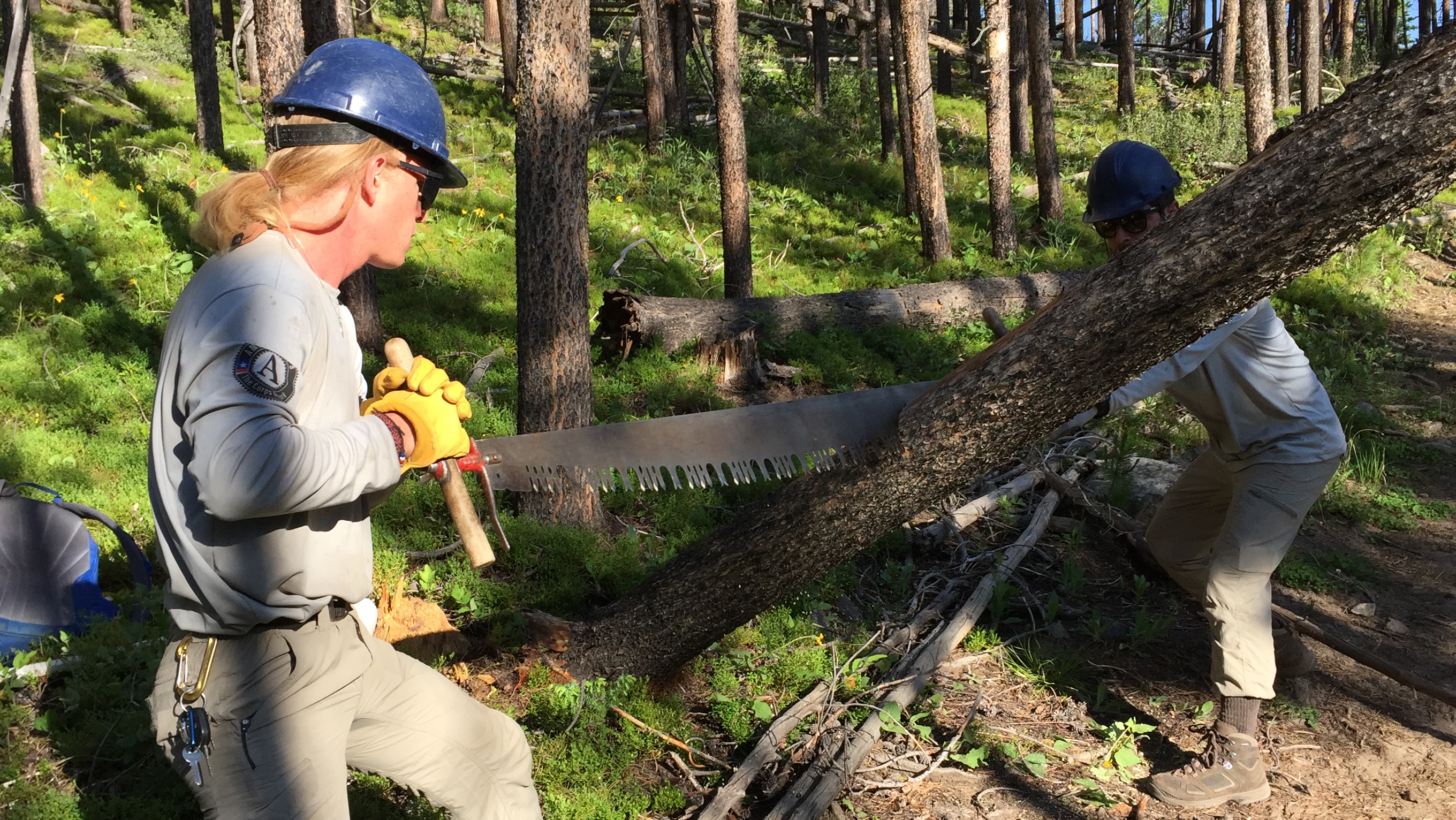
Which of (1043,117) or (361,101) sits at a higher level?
(1043,117)

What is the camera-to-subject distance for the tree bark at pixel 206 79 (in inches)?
451

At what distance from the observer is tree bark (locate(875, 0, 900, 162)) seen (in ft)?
50.0

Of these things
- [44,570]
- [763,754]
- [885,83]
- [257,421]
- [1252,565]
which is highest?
[885,83]

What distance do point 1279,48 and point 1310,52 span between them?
4.24 ft

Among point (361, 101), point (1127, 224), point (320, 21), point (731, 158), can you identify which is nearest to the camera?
point (361, 101)

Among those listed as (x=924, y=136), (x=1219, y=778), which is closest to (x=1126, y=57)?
(x=924, y=136)

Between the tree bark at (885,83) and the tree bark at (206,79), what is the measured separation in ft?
31.4

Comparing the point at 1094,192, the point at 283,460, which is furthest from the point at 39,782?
the point at 1094,192

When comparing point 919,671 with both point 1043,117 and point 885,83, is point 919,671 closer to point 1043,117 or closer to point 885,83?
point 1043,117

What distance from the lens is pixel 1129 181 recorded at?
136 inches

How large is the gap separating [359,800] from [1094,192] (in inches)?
138

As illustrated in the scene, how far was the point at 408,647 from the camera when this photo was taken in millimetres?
4004

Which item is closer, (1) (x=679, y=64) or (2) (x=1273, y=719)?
(2) (x=1273, y=719)

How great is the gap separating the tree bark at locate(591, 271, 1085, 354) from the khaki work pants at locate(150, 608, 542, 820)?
536 centimetres
